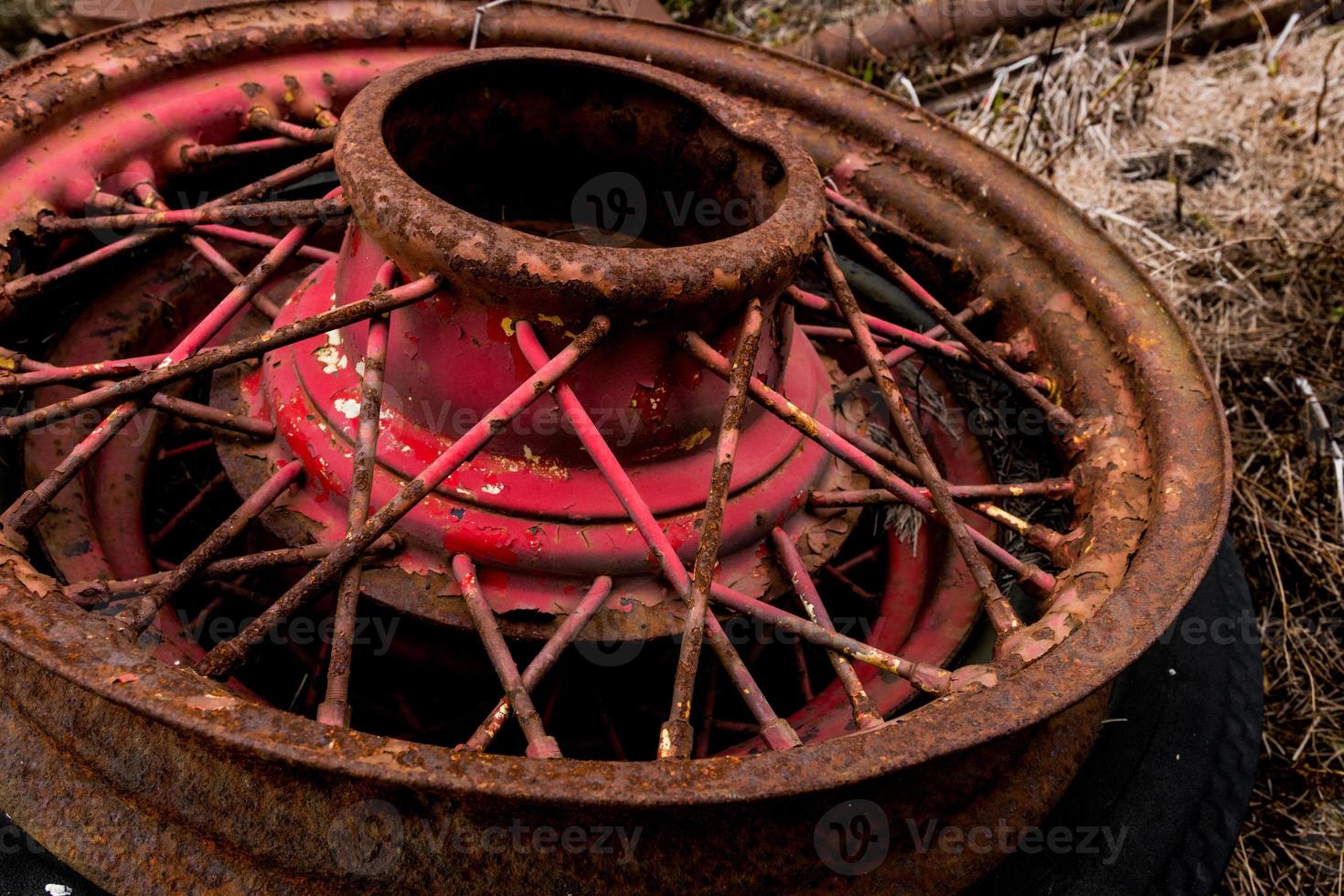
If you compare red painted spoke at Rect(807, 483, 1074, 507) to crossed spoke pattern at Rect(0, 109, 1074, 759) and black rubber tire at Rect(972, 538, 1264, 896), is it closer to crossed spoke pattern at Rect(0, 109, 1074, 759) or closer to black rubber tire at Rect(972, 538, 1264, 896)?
crossed spoke pattern at Rect(0, 109, 1074, 759)

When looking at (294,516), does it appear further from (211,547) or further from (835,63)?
(835,63)

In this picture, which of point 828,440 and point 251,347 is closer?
point 251,347

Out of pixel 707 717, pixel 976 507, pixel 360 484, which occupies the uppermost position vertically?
pixel 360 484

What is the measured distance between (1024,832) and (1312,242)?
318 cm

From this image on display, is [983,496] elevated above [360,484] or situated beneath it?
situated beneath

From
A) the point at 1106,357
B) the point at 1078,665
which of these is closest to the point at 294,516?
the point at 1078,665

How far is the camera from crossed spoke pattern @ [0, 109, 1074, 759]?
5.36 feet

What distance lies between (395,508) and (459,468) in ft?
1.07

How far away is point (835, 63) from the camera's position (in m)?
4.87

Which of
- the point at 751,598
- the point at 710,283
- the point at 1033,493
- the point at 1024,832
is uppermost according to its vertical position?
the point at 710,283

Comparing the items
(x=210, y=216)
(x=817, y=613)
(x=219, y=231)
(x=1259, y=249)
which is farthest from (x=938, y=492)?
(x=1259, y=249)

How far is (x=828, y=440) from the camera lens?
1.93m

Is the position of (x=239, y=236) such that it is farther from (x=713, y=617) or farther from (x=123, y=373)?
(x=713, y=617)

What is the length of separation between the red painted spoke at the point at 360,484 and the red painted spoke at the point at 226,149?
0.96 m
